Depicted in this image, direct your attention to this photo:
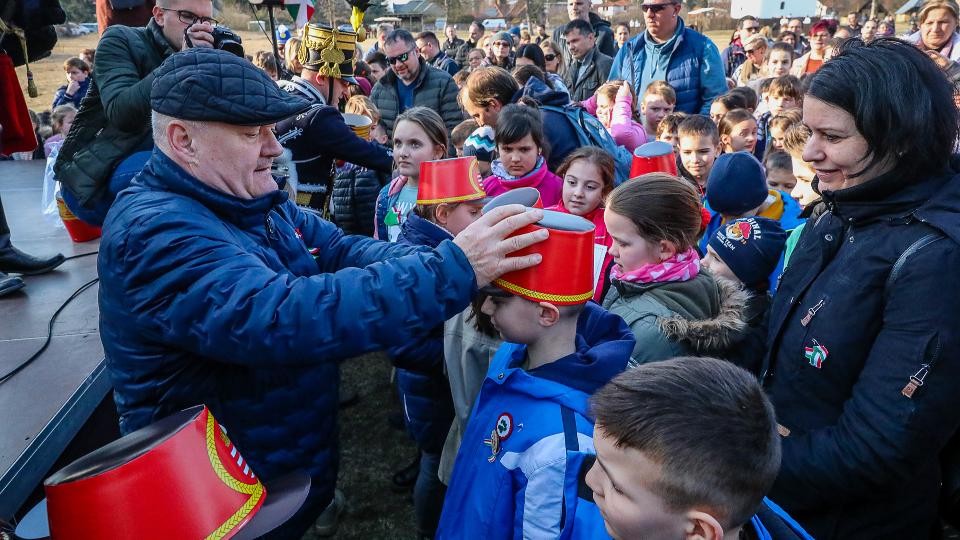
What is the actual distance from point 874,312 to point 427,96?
5618mm

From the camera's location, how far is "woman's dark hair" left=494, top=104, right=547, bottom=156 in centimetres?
368

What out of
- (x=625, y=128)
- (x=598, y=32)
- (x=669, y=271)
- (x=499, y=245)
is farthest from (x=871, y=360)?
(x=598, y=32)

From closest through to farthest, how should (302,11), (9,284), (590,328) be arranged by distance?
(590,328) < (9,284) < (302,11)

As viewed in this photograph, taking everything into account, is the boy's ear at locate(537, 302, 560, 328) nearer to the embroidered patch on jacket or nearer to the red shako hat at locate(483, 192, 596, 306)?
the red shako hat at locate(483, 192, 596, 306)

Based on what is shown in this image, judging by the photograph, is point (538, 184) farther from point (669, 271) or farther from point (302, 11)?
point (302, 11)

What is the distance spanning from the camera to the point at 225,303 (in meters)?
1.33

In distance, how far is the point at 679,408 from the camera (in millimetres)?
1167

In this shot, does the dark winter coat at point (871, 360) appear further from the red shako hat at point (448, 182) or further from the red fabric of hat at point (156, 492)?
the red fabric of hat at point (156, 492)

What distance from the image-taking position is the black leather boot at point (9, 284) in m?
3.56

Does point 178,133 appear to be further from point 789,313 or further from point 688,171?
point 688,171

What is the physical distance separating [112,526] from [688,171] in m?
3.73

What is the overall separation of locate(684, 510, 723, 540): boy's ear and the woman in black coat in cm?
68

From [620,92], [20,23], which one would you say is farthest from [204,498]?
[620,92]

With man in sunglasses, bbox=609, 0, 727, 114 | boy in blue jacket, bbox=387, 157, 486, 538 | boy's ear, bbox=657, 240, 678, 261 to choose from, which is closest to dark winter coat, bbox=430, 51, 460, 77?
man in sunglasses, bbox=609, 0, 727, 114
